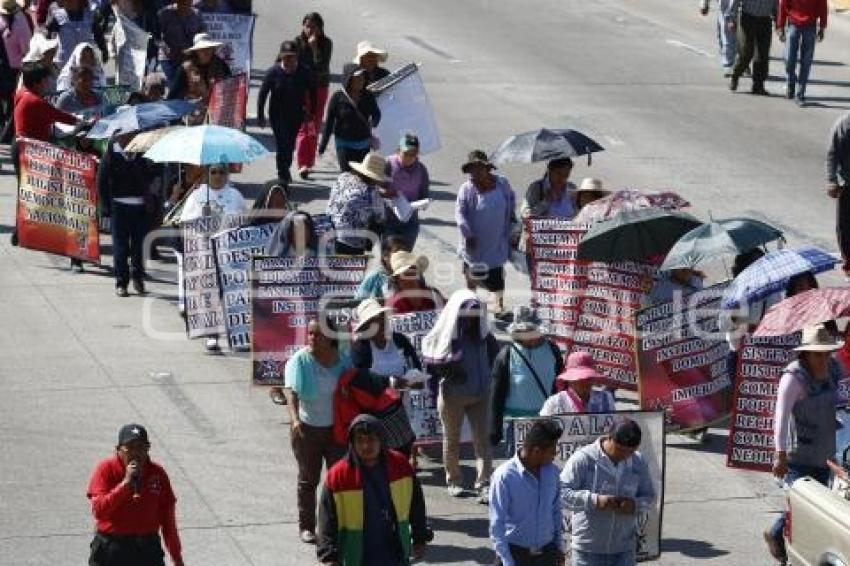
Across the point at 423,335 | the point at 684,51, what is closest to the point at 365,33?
the point at 684,51

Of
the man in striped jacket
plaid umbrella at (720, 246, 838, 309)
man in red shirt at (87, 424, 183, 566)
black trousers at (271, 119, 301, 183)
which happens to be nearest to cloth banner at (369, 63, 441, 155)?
black trousers at (271, 119, 301, 183)

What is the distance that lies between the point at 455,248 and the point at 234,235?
449cm

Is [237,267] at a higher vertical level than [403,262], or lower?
lower

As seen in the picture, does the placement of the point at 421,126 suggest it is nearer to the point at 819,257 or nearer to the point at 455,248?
the point at 455,248

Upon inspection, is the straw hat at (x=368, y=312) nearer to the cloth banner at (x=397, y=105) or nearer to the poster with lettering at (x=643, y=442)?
the poster with lettering at (x=643, y=442)

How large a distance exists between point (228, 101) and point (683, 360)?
8.75m

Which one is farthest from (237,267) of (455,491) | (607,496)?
(607,496)

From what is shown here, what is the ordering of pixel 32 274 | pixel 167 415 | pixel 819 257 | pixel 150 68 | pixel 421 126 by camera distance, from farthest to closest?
pixel 150 68, pixel 421 126, pixel 32 274, pixel 167 415, pixel 819 257

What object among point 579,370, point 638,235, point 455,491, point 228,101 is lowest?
point 455,491

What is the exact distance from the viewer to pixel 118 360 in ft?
62.9

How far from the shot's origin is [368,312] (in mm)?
15656

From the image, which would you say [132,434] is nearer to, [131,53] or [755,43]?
[131,53]

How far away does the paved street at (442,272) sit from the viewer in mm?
15516

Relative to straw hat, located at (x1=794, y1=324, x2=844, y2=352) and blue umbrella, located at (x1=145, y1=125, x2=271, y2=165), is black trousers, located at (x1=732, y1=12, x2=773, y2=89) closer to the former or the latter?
blue umbrella, located at (x1=145, y1=125, x2=271, y2=165)
